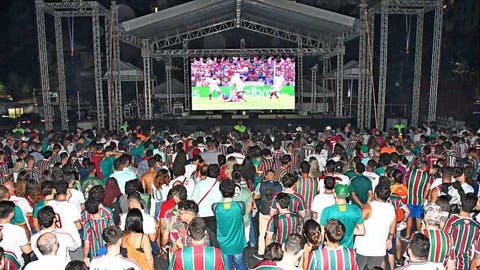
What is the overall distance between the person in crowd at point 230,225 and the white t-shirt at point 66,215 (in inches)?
57.7

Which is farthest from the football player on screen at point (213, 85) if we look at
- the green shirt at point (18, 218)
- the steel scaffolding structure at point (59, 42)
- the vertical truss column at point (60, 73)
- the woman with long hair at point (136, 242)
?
the woman with long hair at point (136, 242)

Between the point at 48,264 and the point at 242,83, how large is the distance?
18917 mm

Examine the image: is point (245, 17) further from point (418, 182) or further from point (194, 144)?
point (418, 182)

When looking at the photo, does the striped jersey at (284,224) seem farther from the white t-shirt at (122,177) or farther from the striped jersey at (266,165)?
the striped jersey at (266,165)

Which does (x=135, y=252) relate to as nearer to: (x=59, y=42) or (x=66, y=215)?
(x=66, y=215)

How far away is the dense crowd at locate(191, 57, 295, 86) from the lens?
22.0 meters

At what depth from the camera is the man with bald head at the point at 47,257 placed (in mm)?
3488

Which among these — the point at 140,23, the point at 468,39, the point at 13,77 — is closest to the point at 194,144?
the point at 140,23

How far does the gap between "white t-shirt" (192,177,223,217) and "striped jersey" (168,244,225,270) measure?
7.63ft

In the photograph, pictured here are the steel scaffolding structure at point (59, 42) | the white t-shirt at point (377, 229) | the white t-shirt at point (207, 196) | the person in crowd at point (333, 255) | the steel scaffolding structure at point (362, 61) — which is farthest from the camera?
the steel scaffolding structure at point (362, 61)

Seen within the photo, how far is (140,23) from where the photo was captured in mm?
16906

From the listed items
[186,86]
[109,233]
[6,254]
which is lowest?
[6,254]

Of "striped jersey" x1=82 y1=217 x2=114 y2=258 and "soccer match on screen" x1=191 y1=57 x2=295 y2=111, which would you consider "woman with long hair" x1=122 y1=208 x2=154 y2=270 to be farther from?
"soccer match on screen" x1=191 y1=57 x2=295 y2=111

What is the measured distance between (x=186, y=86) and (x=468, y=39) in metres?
14.5
